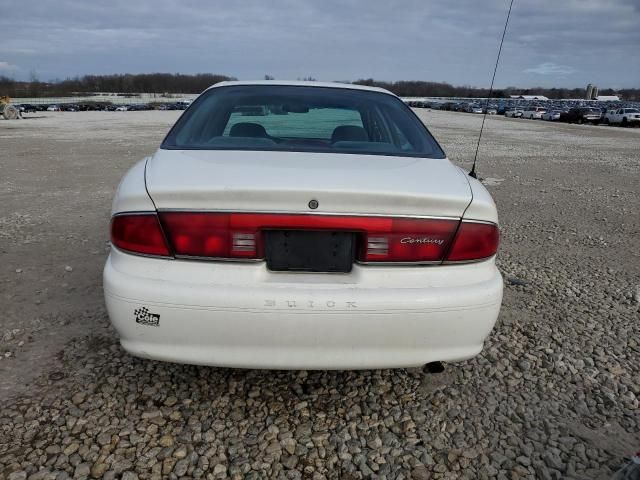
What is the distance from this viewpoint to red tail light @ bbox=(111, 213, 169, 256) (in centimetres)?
193

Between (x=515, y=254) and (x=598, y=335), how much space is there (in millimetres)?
1752

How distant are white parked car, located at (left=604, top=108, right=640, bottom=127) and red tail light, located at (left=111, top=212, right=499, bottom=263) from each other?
4170cm

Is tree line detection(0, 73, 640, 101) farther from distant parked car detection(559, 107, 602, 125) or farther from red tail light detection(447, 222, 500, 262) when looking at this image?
red tail light detection(447, 222, 500, 262)

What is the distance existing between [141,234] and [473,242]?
1344mm

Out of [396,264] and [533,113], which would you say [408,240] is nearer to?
[396,264]

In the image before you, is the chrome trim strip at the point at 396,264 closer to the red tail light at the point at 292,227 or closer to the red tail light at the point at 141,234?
the red tail light at the point at 292,227

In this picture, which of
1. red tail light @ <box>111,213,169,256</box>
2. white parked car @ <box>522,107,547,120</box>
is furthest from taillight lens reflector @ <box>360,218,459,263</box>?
white parked car @ <box>522,107,547,120</box>

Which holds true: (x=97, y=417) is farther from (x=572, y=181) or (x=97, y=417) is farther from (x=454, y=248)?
(x=572, y=181)

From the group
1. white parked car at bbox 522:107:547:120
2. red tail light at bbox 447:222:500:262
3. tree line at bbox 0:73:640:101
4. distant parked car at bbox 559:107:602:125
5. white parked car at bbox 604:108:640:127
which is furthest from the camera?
tree line at bbox 0:73:640:101

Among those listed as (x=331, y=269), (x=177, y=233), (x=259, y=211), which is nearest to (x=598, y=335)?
(x=331, y=269)

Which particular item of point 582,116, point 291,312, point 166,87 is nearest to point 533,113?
point 582,116

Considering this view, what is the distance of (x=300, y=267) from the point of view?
1962mm

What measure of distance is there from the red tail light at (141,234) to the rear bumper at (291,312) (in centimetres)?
4

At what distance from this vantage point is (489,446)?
7.11 ft
